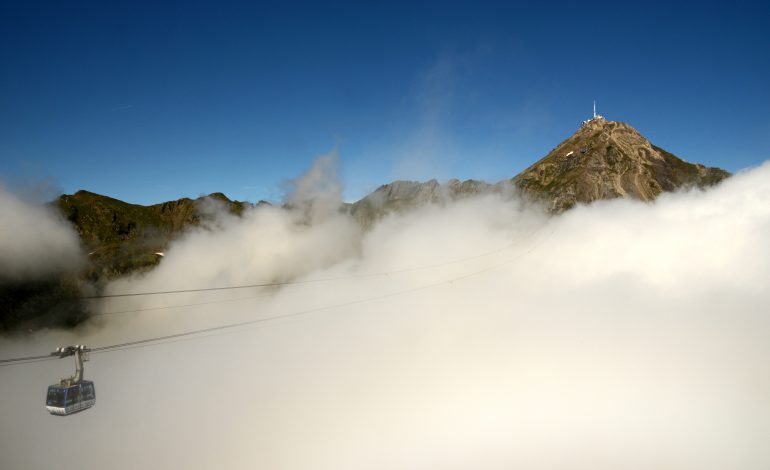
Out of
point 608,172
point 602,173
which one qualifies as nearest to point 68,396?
point 602,173

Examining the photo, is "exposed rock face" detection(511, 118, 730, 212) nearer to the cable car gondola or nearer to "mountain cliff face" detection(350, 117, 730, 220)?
"mountain cliff face" detection(350, 117, 730, 220)

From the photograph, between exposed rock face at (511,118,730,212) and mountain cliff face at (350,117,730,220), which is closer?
exposed rock face at (511,118,730,212)

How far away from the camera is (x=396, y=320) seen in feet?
463

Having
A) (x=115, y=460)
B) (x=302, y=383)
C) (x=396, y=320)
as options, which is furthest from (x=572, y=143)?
(x=115, y=460)

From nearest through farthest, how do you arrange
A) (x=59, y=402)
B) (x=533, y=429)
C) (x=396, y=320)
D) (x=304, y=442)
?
1. (x=59, y=402)
2. (x=533, y=429)
3. (x=304, y=442)
4. (x=396, y=320)

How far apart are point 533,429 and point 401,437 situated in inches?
1087

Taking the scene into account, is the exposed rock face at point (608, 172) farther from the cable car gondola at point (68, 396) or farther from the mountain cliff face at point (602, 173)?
the cable car gondola at point (68, 396)

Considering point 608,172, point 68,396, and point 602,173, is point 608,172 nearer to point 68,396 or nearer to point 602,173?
point 602,173

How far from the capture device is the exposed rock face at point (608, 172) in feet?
481

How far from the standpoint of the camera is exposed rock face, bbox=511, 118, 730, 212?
147 m

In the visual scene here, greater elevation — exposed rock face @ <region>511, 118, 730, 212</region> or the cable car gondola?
exposed rock face @ <region>511, 118, 730, 212</region>

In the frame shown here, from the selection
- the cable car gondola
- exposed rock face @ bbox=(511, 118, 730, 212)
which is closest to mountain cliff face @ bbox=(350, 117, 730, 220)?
exposed rock face @ bbox=(511, 118, 730, 212)

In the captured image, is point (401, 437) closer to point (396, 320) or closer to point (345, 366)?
point (345, 366)

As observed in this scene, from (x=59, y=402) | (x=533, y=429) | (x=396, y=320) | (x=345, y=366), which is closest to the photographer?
(x=59, y=402)
